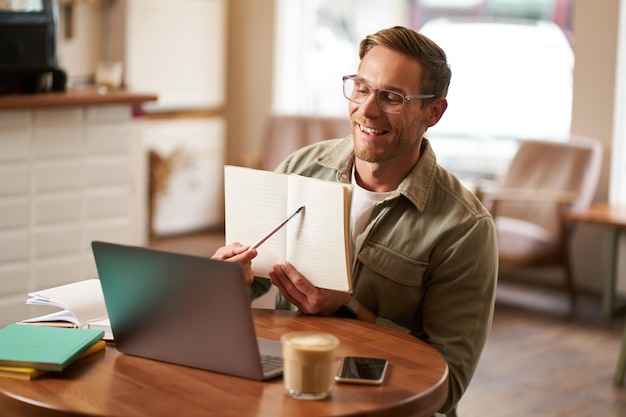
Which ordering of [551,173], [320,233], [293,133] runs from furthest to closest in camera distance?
[293,133], [551,173], [320,233]

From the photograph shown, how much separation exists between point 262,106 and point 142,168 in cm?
179

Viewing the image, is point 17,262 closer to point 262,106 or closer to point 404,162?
point 404,162

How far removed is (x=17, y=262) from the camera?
3982mm

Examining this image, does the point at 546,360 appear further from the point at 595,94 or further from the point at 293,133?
the point at 293,133

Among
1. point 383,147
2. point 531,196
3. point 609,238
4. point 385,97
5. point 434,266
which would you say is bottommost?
point 609,238

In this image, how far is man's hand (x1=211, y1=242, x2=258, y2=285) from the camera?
194cm

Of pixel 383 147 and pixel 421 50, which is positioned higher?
pixel 421 50

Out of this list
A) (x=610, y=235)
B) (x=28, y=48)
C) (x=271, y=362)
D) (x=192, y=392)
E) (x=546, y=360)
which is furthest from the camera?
(x=610, y=235)

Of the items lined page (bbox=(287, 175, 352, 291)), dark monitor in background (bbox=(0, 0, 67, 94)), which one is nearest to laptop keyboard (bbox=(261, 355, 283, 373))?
lined page (bbox=(287, 175, 352, 291))

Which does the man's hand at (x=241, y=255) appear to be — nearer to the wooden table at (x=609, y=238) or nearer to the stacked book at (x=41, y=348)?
the stacked book at (x=41, y=348)

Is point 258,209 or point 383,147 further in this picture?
point 383,147

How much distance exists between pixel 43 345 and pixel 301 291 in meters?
0.51

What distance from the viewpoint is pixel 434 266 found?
6.92ft

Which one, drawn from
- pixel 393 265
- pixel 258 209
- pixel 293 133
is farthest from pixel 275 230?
pixel 293 133
